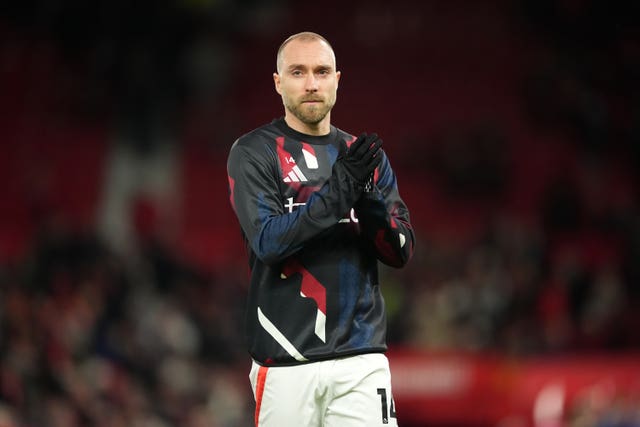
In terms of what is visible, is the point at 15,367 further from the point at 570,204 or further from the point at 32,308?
the point at 570,204

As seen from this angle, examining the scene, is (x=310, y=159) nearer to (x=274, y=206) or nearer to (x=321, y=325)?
(x=274, y=206)

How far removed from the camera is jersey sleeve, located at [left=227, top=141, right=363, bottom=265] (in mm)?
3660

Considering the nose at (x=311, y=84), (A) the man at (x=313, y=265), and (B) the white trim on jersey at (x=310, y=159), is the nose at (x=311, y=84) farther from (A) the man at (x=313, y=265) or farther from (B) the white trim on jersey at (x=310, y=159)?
(B) the white trim on jersey at (x=310, y=159)

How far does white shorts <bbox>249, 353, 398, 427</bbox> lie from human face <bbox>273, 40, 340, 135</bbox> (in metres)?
0.86

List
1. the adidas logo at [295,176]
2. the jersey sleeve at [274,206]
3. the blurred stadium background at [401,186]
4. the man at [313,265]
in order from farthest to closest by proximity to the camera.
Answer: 1. the blurred stadium background at [401,186]
2. the adidas logo at [295,176]
3. the man at [313,265]
4. the jersey sleeve at [274,206]

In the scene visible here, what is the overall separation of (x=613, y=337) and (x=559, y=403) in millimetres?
1732

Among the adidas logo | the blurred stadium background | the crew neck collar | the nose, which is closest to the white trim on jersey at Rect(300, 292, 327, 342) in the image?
the adidas logo

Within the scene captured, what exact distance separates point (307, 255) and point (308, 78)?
607 millimetres

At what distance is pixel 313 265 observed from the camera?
3.85 m

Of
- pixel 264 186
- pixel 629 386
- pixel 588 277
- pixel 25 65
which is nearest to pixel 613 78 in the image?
pixel 588 277

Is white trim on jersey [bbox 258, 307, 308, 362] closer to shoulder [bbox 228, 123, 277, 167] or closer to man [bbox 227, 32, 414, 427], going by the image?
man [bbox 227, 32, 414, 427]

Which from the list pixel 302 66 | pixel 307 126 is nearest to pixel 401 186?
pixel 307 126

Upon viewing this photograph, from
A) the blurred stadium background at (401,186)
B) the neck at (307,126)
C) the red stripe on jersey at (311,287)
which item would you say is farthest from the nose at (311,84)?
the blurred stadium background at (401,186)

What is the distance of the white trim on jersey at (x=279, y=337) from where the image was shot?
12.5ft
